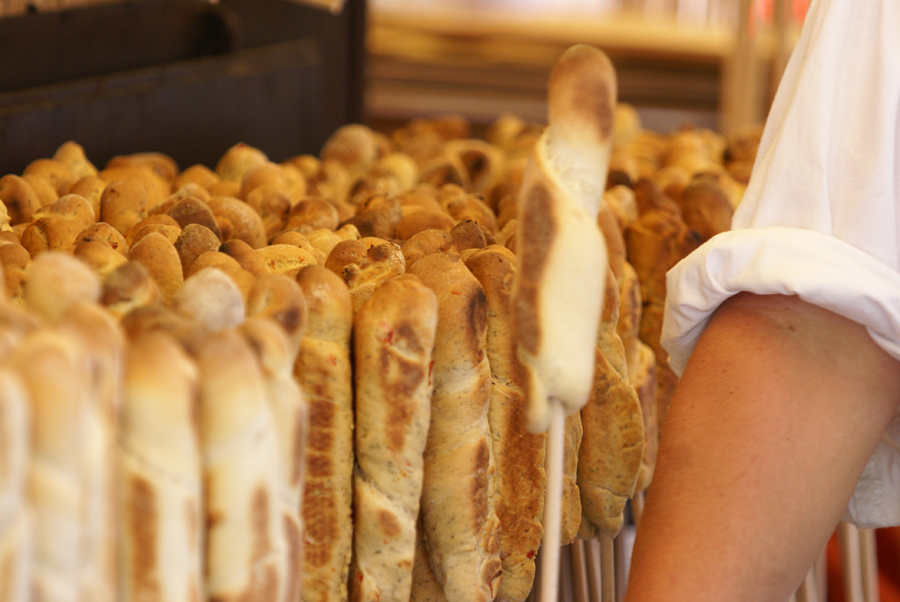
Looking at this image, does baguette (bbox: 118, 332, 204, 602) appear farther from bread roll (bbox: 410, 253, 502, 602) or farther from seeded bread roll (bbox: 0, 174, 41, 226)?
seeded bread roll (bbox: 0, 174, 41, 226)

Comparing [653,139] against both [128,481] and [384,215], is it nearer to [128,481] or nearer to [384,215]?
[384,215]

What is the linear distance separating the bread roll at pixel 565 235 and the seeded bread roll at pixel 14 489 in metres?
0.27

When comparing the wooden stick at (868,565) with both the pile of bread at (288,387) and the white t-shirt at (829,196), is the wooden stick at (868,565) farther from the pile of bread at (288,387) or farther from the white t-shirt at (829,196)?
the white t-shirt at (829,196)

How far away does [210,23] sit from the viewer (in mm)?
1554

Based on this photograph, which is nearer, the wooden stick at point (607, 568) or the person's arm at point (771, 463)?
the person's arm at point (771, 463)

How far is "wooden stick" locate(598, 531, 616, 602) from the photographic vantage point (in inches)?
35.5

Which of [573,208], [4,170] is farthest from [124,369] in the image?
[4,170]

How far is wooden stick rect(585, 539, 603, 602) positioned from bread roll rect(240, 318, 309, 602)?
52 cm

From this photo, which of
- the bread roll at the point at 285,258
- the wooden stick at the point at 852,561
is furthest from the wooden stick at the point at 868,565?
the bread roll at the point at 285,258

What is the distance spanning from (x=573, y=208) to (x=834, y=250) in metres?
0.24

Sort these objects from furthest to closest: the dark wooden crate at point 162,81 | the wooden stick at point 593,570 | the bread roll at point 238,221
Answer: the dark wooden crate at point 162,81, the wooden stick at point 593,570, the bread roll at point 238,221

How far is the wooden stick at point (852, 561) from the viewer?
49.7 inches

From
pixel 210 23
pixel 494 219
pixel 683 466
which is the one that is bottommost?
pixel 683 466

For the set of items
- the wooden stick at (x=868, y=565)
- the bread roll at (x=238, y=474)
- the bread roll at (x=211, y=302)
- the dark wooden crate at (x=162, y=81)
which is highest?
the dark wooden crate at (x=162, y=81)
